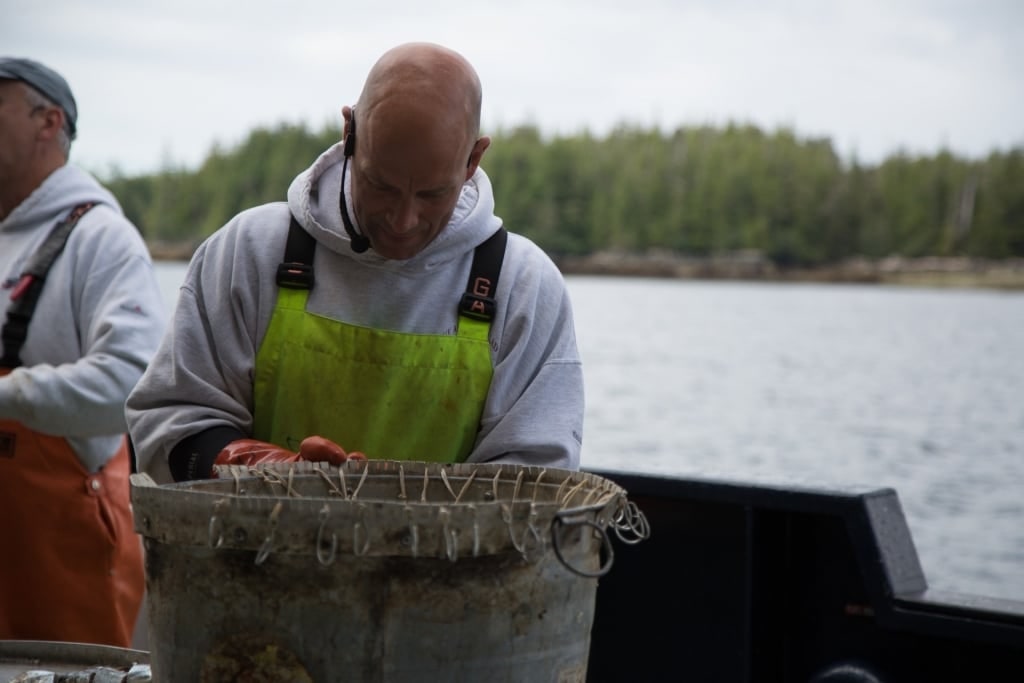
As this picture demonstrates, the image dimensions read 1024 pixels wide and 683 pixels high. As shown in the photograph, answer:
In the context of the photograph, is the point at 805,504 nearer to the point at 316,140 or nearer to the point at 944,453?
the point at 944,453

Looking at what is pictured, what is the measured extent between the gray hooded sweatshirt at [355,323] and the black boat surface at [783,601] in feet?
3.30

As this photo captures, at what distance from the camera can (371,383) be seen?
7.41 feet

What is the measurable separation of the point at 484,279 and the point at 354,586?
38.6 inches

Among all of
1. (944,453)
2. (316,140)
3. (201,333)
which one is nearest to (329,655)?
(201,333)

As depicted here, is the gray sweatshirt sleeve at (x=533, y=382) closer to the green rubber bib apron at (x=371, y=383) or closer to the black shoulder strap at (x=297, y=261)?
the green rubber bib apron at (x=371, y=383)

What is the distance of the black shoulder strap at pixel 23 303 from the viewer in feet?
11.3

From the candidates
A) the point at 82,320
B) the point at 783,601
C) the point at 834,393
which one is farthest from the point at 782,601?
the point at 834,393

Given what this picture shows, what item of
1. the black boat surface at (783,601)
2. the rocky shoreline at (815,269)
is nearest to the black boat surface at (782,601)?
the black boat surface at (783,601)

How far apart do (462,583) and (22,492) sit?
2302 mm

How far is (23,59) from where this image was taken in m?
3.64

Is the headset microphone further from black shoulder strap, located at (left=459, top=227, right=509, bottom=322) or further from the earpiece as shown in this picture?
black shoulder strap, located at (left=459, top=227, right=509, bottom=322)

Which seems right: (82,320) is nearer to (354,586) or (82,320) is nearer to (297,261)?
(297,261)

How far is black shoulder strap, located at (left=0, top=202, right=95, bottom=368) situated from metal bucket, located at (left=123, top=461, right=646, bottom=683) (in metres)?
2.10

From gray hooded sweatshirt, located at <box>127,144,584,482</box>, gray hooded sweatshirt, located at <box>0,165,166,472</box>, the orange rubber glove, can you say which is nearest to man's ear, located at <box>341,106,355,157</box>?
gray hooded sweatshirt, located at <box>127,144,584,482</box>
